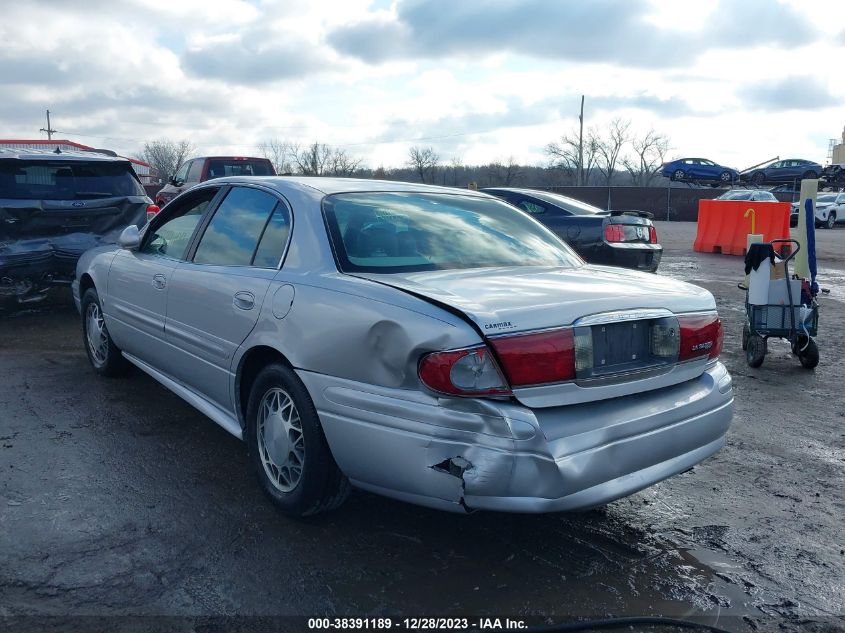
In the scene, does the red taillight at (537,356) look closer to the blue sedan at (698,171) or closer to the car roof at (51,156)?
the car roof at (51,156)

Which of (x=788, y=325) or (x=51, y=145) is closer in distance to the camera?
(x=788, y=325)

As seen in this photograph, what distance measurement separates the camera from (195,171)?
1552cm

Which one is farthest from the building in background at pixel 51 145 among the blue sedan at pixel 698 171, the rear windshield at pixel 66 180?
the blue sedan at pixel 698 171

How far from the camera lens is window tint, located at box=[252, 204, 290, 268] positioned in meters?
3.65

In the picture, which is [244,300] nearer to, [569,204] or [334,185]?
[334,185]

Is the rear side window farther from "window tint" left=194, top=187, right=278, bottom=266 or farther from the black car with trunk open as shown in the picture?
"window tint" left=194, top=187, right=278, bottom=266

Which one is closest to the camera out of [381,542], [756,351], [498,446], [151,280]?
[498,446]

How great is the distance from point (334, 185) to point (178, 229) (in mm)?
1306

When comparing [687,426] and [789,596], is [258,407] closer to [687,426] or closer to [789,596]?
[687,426]

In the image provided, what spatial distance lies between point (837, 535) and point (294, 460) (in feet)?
7.95

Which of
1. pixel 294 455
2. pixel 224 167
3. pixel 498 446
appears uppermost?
pixel 224 167

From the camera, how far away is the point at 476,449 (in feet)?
8.63

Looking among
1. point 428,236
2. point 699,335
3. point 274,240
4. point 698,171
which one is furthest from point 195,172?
point 698,171

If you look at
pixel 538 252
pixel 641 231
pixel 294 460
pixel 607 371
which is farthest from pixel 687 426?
pixel 641 231
